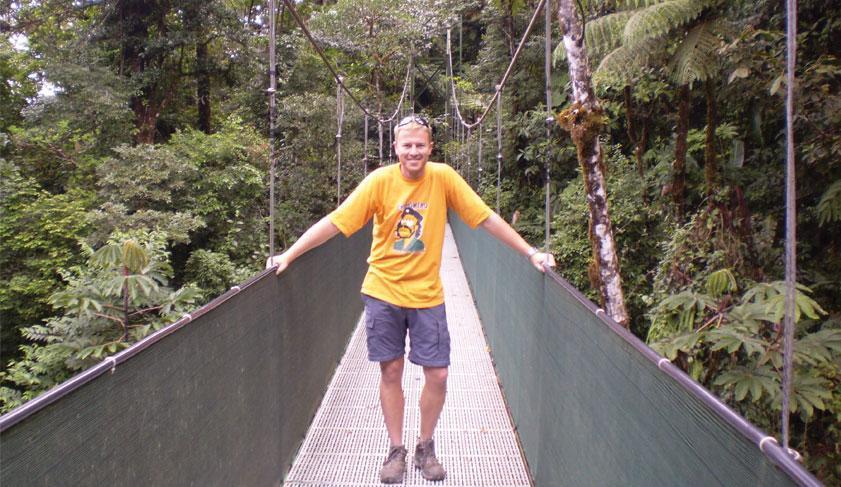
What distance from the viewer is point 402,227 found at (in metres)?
1.95

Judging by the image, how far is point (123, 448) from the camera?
1.03 metres

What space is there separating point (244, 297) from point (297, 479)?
2.77ft

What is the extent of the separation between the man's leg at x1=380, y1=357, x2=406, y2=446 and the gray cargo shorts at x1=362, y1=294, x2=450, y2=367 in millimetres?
55

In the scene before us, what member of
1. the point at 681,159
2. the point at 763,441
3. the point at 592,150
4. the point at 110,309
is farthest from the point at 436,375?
the point at 681,159

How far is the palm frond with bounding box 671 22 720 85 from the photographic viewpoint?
148 inches

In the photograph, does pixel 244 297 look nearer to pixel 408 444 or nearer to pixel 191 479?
pixel 191 479

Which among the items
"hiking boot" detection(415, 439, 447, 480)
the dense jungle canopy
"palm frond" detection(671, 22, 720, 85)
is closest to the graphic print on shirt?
"hiking boot" detection(415, 439, 447, 480)

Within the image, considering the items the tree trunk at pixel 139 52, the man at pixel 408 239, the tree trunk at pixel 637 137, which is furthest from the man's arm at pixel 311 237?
the tree trunk at pixel 139 52

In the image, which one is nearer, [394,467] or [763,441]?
[763,441]

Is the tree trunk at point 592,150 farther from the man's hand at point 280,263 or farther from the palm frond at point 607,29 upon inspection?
the man's hand at point 280,263

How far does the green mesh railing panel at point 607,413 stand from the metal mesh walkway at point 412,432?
14 centimetres

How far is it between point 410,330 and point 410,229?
329 millimetres

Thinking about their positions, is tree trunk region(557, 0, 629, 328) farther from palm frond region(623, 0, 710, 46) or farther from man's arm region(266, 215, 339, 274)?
man's arm region(266, 215, 339, 274)

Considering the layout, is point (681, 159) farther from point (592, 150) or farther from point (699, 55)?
point (592, 150)
